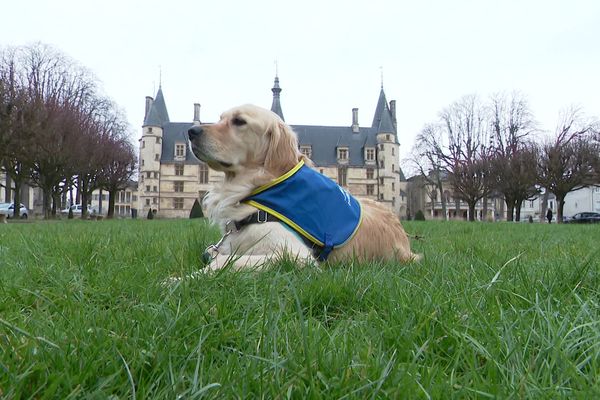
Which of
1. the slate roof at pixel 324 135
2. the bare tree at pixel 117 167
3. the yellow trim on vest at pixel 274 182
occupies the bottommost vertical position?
the yellow trim on vest at pixel 274 182

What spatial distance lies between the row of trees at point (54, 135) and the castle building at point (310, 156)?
60.8 ft

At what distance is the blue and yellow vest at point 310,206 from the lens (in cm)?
337

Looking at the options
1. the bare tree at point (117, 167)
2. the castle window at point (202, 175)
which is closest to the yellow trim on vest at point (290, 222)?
the bare tree at point (117, 167)

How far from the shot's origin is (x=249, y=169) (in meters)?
3.72

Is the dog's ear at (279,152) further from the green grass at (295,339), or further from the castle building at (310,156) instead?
the castle building at (310,156)

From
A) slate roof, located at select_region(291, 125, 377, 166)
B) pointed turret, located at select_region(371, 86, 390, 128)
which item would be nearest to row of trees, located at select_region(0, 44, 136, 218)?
slate roof, located at select_region(291, 125, 377, 166)

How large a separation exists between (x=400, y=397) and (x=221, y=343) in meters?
0.65

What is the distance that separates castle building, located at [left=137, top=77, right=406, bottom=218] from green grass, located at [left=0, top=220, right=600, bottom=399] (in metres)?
62.1

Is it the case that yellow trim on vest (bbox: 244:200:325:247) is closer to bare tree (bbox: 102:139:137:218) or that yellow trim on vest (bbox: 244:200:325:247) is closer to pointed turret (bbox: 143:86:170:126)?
bare tree (bbox: 102:139:137:218)

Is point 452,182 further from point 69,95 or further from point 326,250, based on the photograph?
point 326,250

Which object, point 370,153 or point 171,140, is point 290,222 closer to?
point 370,153

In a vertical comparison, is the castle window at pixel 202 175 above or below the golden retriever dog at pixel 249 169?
above

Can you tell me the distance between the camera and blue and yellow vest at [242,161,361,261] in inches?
133

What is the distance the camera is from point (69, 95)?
131 feet
